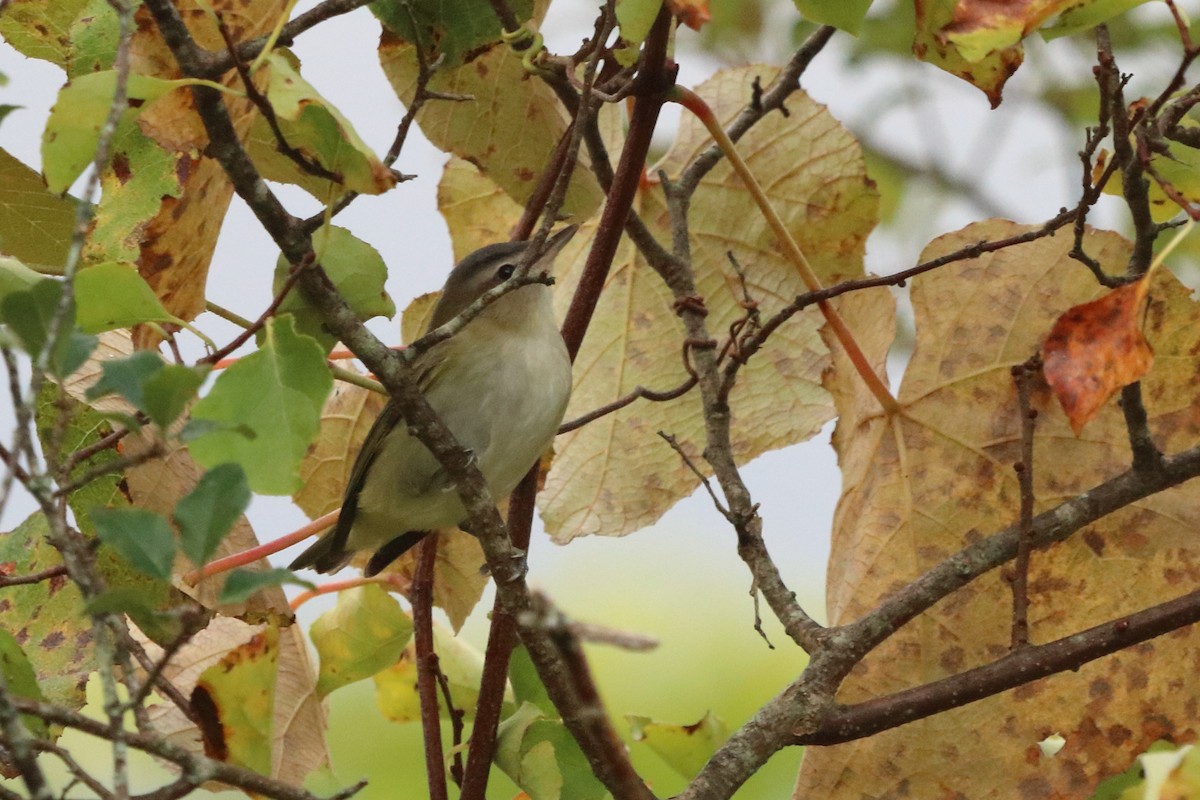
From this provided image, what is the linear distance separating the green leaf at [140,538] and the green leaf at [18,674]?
17.6 inches

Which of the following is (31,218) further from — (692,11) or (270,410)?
(692,11)

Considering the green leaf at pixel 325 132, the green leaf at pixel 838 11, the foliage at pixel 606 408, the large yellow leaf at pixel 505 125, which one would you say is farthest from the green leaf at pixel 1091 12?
the large yellow leaf at pixel 505 125

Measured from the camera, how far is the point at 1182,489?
220 cm

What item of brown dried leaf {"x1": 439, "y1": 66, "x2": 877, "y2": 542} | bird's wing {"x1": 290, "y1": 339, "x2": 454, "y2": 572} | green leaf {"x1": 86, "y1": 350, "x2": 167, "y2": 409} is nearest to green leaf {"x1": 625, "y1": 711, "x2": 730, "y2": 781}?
brown dried leaf {"x1": 439, "y1": 66, "x2": 877, "y2": 542}

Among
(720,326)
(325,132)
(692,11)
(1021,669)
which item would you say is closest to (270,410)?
(325,132)

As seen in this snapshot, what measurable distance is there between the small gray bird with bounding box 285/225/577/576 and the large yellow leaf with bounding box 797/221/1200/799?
708mm

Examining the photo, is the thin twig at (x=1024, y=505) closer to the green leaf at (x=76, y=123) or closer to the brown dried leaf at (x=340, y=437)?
the green leaf at (x=76, y=123)

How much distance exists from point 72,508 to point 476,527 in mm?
755

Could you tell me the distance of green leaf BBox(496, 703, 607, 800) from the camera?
194cm

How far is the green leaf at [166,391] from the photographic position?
3.65 feet

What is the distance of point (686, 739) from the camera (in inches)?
87.7

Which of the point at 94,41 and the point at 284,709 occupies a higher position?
the point at 94,41

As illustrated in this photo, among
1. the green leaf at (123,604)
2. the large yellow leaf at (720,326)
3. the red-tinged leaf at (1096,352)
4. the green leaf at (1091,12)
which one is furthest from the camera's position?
the large yellow leaf at (720,326)

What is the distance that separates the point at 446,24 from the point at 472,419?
3.74ft
